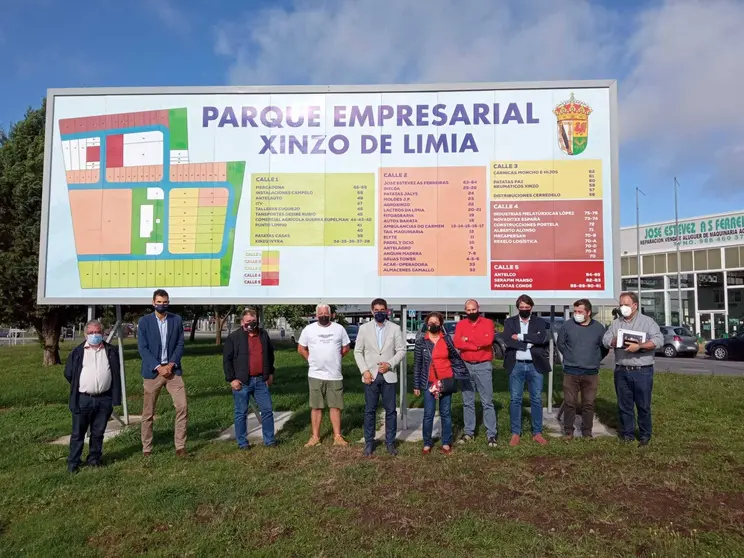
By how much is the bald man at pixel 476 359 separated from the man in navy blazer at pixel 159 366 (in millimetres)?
3471

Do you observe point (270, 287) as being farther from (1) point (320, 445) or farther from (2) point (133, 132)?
(2) point (133, 132)

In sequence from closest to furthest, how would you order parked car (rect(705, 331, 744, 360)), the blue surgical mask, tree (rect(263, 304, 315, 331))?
the blue surgical mask
parked car (rect(705, 331, 744, 360))
tree (rect(263, 304, 315, 331))

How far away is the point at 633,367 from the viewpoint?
6.54 m

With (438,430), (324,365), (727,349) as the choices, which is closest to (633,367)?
(438,430)

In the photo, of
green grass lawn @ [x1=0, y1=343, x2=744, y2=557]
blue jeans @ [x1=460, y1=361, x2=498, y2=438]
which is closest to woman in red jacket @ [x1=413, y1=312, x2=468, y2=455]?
blue jeans @ [x1=460, y1=361, x2=498, y2=438]

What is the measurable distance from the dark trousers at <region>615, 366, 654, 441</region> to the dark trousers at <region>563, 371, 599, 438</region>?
32 centimetres

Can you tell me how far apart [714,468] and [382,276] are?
4562 millimetres

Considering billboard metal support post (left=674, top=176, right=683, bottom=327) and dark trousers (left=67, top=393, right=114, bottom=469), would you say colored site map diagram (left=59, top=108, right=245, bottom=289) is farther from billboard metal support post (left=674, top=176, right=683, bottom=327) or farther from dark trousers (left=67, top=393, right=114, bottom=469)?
billboard metal support post (left=674, top=176, right=683, bottom=327)

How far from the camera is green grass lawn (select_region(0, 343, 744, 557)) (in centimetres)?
397

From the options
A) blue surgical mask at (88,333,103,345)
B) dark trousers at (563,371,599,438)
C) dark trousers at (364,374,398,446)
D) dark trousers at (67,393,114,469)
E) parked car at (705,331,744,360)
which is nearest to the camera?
dark trousers at (67,393,114,469)

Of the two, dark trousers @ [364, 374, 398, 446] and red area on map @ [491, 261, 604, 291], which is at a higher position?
red area on map @ [491, 261, 604, 291]

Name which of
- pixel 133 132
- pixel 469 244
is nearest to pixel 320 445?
pixel 469 244

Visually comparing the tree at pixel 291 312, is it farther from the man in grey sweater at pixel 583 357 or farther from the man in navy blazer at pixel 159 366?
the man in grey sweater at pixel 583 357

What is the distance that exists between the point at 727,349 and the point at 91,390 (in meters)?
24.8
